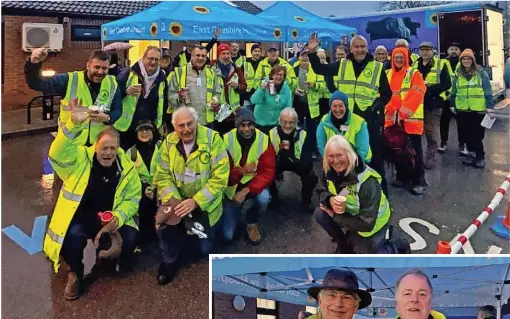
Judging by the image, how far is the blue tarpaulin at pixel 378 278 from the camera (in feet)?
5.88

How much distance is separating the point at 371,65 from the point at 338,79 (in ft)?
0.58

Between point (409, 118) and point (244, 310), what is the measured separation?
4.92ft

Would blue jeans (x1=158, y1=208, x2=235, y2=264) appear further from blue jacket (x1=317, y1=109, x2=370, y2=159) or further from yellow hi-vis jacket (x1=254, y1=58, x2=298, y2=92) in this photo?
yellow hi-vis jacket (x1=254, y1=58, x2=298, y2=92)

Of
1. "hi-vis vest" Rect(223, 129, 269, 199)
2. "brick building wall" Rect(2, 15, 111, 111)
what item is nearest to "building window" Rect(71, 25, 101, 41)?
"brick building wall" Rect(2, 15, 111, 111)

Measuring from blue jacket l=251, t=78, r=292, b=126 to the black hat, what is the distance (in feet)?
3.42

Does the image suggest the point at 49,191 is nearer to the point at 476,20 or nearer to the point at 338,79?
the point at 338,79

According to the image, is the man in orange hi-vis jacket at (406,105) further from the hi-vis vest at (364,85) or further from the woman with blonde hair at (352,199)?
the woman with blonde hair at (352,199)

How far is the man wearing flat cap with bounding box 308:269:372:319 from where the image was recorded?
178 cm

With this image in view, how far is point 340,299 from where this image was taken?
1.78m

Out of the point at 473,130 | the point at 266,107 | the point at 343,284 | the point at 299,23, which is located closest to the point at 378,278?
the point at 343,284

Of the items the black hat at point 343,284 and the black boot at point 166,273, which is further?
the black boot at point 166,273

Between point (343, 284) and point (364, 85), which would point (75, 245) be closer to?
point (343, 284)

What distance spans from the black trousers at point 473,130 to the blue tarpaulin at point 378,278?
1.16 metres

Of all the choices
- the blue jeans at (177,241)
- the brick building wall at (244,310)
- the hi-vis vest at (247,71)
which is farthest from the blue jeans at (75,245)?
the hi-vis vest at (247,71)
